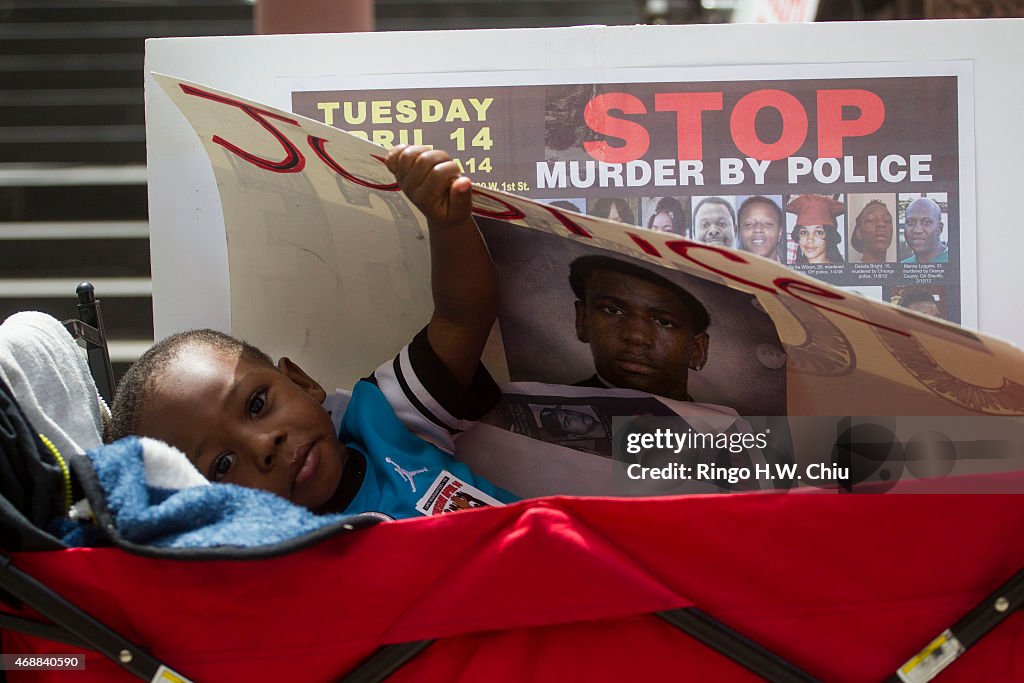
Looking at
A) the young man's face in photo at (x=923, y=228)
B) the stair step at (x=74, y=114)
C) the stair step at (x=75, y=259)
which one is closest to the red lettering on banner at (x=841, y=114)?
the young man's face in photo at (x=923, y=228)

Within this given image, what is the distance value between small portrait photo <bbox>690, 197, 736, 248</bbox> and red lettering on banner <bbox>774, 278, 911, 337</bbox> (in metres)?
0.38

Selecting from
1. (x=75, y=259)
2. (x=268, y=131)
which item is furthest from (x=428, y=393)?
(x=75, y=259)

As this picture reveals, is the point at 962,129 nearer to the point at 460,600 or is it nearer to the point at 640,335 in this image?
the point at 640,335

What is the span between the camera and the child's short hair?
85 cm

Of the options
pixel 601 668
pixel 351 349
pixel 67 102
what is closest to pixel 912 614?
pixel 601 668

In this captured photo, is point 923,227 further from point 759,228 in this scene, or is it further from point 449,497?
point 449,497

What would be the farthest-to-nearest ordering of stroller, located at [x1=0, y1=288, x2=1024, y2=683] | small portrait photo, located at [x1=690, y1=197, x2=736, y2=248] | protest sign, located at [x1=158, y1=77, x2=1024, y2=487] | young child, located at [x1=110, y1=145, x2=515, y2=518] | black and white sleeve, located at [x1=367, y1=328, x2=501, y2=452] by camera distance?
1. small portrait photo, located at [x1=690, y1=197, x2=736, y2=248]
2. black and white sleeve, located at [x1=367, y1=328, x2=501, y2=452]
3. young child, located at [x1=110, y1=145, x2=515, y2=518]
4. protest sign, located at [x1=158, y1=77, x2=1024, y2=487]
5. stroller, located at [x1=0, y1=288, x2=1024, y2=683]

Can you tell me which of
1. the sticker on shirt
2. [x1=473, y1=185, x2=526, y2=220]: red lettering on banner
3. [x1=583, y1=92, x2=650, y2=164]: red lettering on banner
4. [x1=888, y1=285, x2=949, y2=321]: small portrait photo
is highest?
[x1=583, y1=92, x2=650, y2=164]: red lettering on banner

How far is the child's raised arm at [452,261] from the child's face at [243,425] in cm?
15

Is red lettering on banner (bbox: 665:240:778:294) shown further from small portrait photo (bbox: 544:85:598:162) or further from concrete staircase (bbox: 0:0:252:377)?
concrete staircase (bbox: 0:0:252:377)

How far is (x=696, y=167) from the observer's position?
103cm

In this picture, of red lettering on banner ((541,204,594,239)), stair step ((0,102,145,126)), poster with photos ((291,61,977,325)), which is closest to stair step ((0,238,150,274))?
stair step ((0,102,145,126))

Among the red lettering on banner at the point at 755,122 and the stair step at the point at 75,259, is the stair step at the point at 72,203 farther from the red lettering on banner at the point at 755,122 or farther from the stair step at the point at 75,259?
the red lettering on banner at the point at 755,122

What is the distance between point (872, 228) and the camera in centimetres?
104
